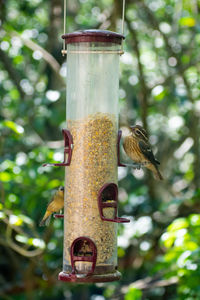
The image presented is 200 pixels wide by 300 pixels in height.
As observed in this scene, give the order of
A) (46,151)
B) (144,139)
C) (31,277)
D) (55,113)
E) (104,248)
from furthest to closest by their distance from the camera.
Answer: (31,277)
(55,113)
(46,151)
(144,139)
(104,248)

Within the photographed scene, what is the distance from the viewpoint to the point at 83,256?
223 inches

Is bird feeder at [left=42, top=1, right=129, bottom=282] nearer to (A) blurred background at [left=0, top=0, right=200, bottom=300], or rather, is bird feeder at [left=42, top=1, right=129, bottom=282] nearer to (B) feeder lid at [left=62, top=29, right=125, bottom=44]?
(B) feeder lid at [left=62, top=29, right=125, bottom=44]

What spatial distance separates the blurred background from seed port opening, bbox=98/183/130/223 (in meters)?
2.19

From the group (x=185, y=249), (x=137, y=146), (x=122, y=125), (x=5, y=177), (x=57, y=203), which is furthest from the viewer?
(x=122, y=125)

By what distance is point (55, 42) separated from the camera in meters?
10.7

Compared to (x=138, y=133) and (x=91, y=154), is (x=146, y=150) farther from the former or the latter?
(x=91, y=154)

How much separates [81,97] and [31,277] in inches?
204

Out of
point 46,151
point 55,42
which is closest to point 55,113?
point 46,151

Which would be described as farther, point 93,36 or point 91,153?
point 91,153

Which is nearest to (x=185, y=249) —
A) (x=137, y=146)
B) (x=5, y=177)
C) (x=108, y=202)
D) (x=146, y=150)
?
(x=146, y=150)

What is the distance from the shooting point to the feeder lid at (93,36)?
18.5 ft

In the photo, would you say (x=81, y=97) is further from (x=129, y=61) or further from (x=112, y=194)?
(x=129, y=61)

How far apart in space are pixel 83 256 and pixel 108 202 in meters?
0.53

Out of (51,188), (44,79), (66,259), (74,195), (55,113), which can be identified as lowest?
(66,259)
